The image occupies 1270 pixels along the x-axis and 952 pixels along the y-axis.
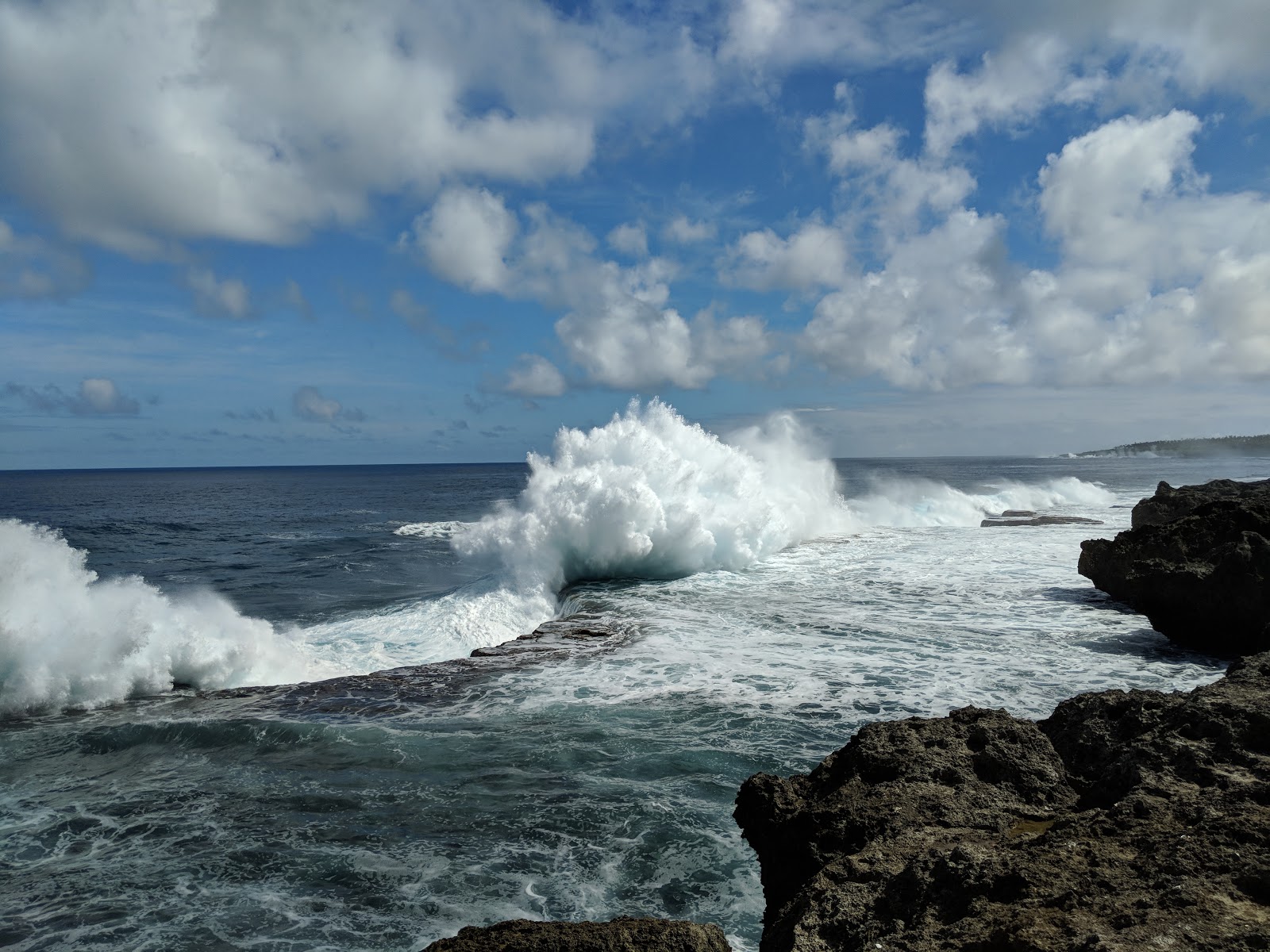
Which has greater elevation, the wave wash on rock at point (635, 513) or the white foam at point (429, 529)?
the wave wash on rock at point (635, 513)

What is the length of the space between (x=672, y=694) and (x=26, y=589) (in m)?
8.27

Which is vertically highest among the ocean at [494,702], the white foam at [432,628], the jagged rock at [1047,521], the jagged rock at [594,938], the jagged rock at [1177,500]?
the jagged rock at [1177,500]

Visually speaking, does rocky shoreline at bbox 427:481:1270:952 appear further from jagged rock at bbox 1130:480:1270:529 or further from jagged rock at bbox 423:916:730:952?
jagged rock at bbox 1130:480:1270:529

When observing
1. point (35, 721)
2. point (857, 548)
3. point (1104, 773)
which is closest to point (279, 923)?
point (1104, 773)

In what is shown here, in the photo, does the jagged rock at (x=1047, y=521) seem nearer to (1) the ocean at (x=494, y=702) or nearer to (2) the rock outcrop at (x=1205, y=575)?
(1) the ocean at (x=494, y=702)

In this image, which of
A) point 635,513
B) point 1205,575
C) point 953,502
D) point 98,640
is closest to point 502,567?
point 635,513

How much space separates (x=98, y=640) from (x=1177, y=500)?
19.6 meters

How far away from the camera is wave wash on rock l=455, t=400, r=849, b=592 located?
18156 mm

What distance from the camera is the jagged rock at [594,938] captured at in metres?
3.00

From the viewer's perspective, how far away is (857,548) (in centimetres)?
2189

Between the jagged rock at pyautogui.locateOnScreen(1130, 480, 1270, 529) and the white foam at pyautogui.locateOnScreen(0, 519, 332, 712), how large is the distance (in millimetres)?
16736

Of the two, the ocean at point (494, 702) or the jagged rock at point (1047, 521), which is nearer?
the ocean at point (494, 702)

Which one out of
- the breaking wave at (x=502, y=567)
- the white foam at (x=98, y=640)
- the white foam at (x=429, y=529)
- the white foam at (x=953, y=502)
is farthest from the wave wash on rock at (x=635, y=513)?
the white foam at (x=429, y=529)

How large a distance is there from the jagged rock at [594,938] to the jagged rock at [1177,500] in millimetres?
16692
